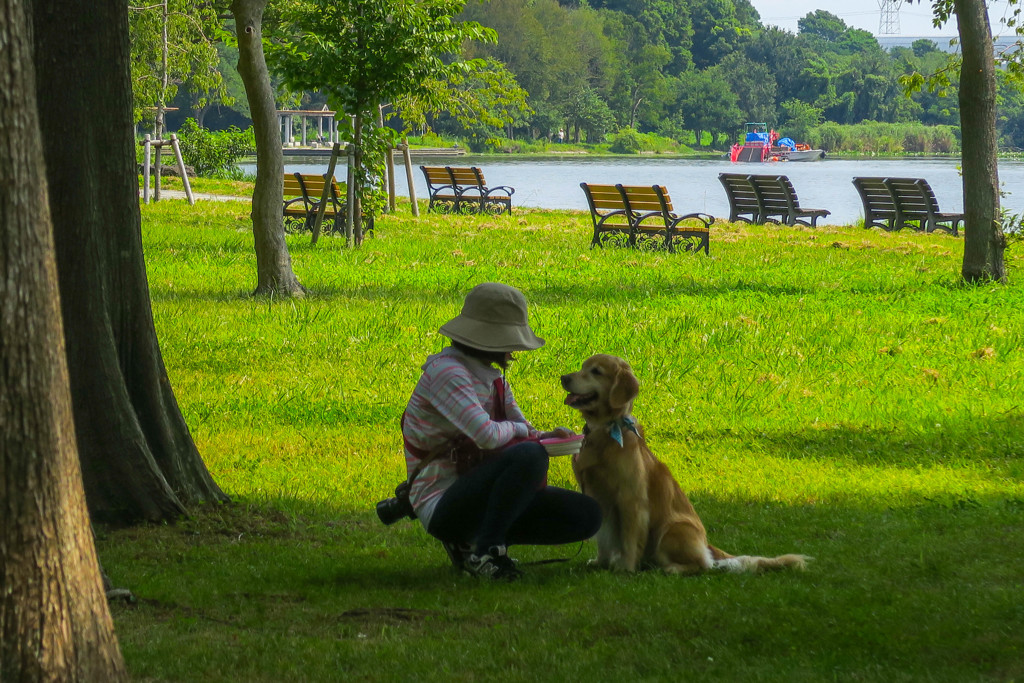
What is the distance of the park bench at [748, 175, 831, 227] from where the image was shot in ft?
86.5

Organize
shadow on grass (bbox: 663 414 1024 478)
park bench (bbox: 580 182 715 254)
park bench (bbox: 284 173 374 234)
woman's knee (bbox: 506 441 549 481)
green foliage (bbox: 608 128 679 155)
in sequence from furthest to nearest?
green foliage (bbox: 608 128 679 155)
park bench (bbox: 284 173 374 234)
park bench (bbox: 580 182 715 254)
shadow on grass (bbox: 663 414 1024 478)
woman's knee (bbox: 506 441 549 481)

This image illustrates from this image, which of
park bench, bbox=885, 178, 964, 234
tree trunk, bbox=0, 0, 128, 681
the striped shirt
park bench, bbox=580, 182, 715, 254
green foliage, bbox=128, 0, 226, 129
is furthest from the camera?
green foliage, bbox=128, 0, 226, 129

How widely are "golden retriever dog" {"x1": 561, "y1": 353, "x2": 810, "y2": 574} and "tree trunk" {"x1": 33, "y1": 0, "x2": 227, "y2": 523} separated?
195cm

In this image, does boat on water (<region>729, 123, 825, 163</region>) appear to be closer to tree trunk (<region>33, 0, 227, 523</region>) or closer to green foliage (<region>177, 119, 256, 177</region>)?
green foliage (<region>177, 119, 256, 177</region>)

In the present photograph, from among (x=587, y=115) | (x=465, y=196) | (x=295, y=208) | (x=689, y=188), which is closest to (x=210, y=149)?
(x=465, y=196)

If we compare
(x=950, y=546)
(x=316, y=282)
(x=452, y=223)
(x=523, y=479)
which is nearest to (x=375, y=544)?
(x=523, y=479)

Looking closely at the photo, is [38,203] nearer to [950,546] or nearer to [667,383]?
[950,546]

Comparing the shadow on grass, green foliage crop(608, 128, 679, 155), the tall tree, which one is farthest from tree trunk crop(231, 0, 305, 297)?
green foliage crop(608, 128, 679, 155)

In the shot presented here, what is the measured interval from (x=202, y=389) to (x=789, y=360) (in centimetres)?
459

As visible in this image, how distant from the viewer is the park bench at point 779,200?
86.5ft

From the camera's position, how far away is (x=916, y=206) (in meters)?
24.8

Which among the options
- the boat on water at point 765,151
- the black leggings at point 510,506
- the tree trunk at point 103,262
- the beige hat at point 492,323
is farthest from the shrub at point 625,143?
the beige hat at point 492,323

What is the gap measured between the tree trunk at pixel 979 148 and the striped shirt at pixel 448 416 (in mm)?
10689

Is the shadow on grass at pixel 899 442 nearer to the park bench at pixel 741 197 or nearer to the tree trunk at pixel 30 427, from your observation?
the tree trunk at pixel 30 427
